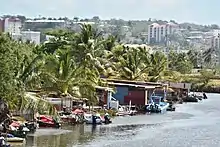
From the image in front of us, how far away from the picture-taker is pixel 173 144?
1182 inches

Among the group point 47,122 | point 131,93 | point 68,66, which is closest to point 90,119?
point 68,66

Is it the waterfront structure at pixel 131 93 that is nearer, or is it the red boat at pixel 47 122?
the red boat at pixel 47 122

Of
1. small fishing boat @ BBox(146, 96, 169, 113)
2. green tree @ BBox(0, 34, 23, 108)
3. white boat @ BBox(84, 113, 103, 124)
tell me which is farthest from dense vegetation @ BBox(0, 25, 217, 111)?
small fishing boat @ BBox(146, 96, 169, 113)

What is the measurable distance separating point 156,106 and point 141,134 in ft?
43.7

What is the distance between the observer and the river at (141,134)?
2864cm

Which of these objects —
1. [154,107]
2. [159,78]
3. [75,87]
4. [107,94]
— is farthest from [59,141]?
[159,78]

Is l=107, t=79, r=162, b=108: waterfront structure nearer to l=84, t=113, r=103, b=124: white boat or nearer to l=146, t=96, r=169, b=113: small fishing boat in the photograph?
l=146, t=96, r=169, b=113: small fishing boat

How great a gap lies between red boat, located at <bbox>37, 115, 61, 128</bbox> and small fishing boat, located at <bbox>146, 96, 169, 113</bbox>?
14443 millimetres

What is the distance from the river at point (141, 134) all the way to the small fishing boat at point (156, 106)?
53.9 inches

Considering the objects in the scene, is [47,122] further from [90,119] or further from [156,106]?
[156,106]

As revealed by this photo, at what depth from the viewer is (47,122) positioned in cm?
3234

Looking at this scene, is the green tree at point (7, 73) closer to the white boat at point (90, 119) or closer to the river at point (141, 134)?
the river at point (141, 134)

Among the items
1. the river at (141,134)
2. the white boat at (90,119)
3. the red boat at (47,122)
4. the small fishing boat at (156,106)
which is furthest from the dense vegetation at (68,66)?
the small fishing boat at (156,106)

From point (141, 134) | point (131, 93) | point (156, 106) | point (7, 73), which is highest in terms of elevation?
point (7, 73)
